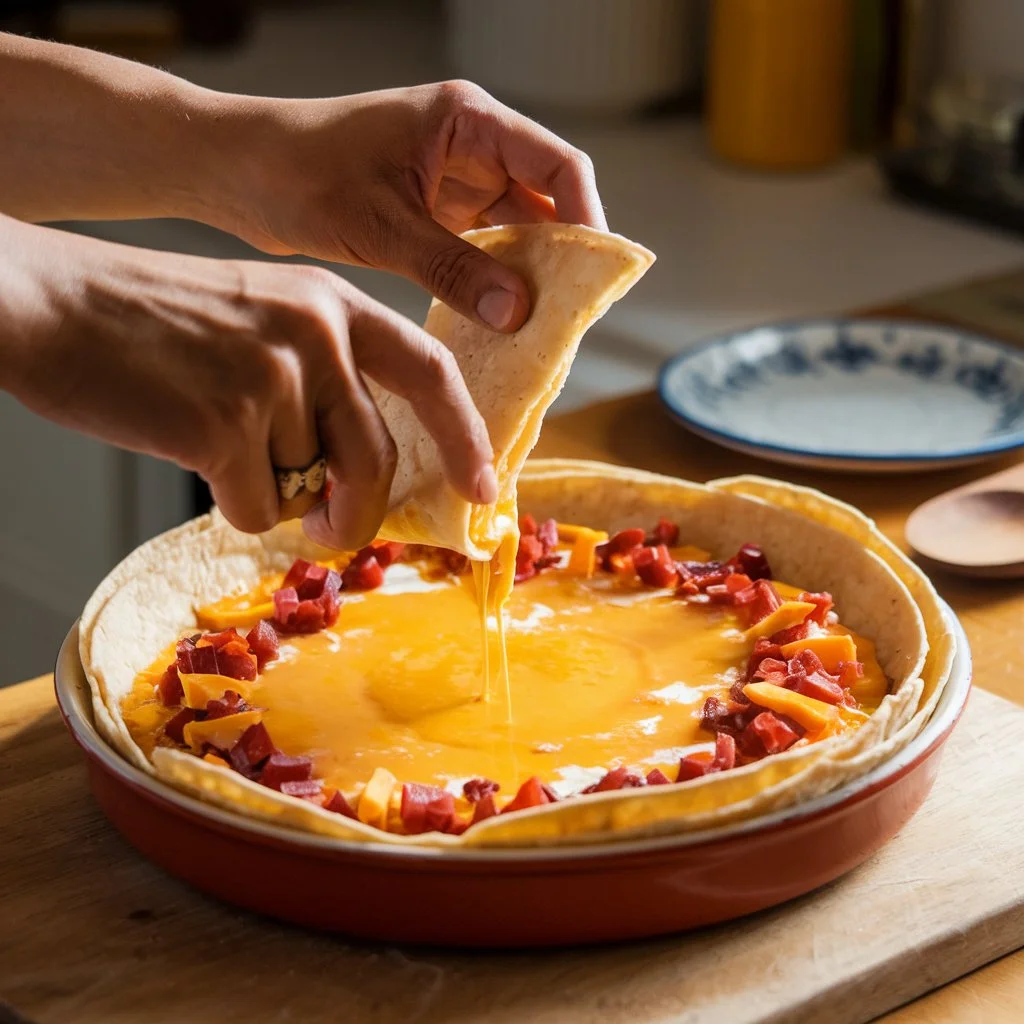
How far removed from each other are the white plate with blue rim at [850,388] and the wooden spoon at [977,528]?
0.42 feet

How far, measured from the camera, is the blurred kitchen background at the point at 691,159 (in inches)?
150

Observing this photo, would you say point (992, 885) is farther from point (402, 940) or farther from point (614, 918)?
point (402, 940)

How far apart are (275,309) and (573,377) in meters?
2.01

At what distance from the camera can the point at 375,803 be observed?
5.38ft

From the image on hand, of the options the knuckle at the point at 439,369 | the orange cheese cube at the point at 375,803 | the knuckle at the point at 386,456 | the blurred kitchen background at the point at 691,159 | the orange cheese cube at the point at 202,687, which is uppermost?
the knuckle at the point at 439,369

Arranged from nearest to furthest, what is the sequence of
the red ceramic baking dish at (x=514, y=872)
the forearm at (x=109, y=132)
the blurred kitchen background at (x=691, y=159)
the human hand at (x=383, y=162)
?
the red ceramic baking dish at (x=514, y=872)
the human hand at (x=383, y=162)
the forearm at (x=109, y=132)
the blurred kitchen background at (x=691, y=159)

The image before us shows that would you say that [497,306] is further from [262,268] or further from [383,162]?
[262,268]

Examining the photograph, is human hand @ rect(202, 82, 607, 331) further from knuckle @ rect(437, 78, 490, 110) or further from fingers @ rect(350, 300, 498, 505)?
fingers @ rect(350, 300, 498, 505)

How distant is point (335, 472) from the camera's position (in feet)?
5.25

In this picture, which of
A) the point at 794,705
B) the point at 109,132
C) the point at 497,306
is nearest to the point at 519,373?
the point at 497,306

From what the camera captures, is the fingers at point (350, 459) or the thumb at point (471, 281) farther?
the thumb at point (471, 281)

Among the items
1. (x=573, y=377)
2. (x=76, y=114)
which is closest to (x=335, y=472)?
(x=76, y=114)

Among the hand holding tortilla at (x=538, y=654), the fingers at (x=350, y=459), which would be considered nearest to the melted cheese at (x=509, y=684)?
the hand holding tortilla at (x=538, y=654)

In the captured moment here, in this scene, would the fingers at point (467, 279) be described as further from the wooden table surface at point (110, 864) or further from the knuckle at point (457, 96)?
the wooden table surface at point (110, 864)
